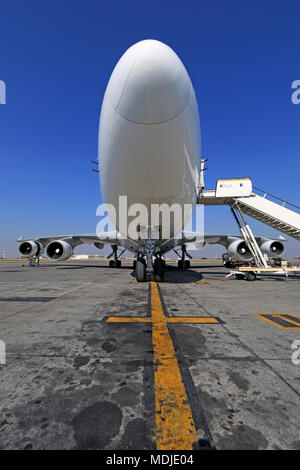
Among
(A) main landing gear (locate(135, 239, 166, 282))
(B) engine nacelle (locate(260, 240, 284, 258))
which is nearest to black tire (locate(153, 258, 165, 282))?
(A) main landing gear (locate(135, 239, 166, 282))

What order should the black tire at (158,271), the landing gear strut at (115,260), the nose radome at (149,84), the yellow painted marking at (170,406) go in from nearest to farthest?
the yellow painted marking at (170,406) → the nose radome at (149,84) → the black tire at (158,271) → the landing gear strut at (115,260)

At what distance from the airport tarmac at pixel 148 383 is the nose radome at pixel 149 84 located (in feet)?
13.6

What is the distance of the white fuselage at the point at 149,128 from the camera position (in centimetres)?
409

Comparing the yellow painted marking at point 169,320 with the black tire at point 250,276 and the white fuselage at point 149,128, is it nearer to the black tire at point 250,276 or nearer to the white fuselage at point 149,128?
the white fuselage at point 149,128

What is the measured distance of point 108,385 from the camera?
5.65 ft

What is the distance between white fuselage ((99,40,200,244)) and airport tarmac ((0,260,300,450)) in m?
3.65

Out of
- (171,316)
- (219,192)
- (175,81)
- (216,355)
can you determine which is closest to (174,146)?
(175,81)

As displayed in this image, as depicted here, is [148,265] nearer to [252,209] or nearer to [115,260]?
[252,209]

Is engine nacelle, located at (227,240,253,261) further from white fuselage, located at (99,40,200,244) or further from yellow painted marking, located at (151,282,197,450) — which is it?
yellow painted marking, located at (151,282,197,450)

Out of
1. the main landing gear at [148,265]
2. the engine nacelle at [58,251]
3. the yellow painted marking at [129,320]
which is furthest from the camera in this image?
the engine nacelle at [58,251]

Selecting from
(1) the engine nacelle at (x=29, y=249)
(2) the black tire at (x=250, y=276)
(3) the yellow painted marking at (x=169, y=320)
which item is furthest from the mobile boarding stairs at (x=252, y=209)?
(1) the engine nacelle at (x=29, y=249)

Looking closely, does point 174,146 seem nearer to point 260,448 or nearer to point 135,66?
point 135,66

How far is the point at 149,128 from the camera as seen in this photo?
4.61m
